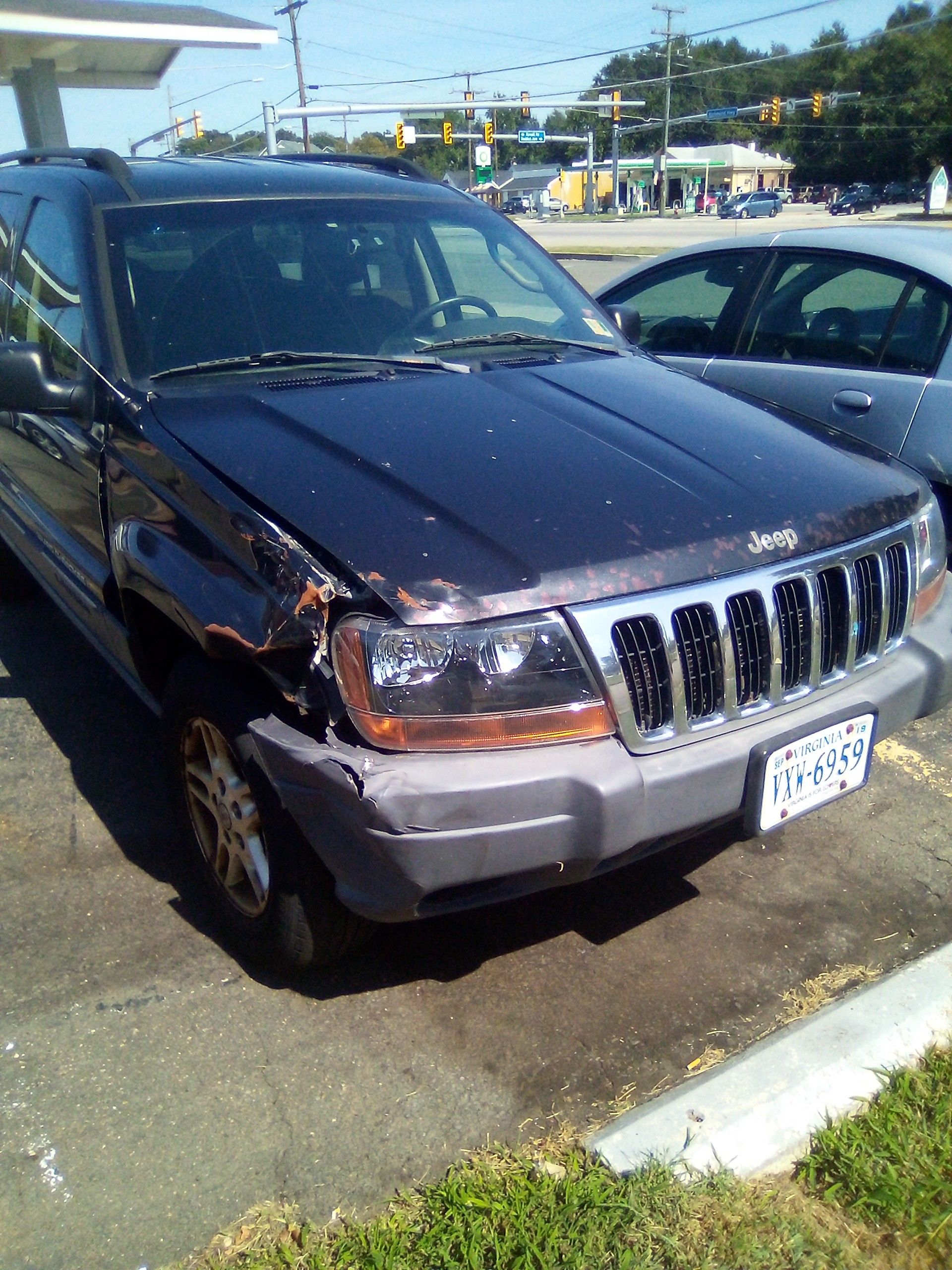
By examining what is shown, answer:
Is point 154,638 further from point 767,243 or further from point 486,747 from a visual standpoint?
point 767,243

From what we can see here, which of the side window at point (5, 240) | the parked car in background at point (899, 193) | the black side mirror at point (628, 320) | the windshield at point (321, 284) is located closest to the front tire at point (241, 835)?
the windshield at point (321, 284)

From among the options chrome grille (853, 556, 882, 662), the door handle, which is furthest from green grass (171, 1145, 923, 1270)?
the door handle

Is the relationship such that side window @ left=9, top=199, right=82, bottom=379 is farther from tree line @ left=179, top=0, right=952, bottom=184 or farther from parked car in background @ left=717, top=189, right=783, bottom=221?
parked car in background @ left=717, top=189, right=783, bottom=221

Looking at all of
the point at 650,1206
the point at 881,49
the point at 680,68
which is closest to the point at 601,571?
→ the point at 650,1206

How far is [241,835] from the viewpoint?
8.62 ft

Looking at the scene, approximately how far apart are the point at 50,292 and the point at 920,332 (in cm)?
340

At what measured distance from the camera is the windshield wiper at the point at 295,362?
10.2ft

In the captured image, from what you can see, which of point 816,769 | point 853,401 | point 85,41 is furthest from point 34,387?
point 85,41

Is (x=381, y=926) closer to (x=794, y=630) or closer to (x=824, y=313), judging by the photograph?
(x=794, y=630)

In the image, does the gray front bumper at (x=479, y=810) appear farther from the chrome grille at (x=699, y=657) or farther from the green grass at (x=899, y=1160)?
the green grass at (x=899, y=1160)

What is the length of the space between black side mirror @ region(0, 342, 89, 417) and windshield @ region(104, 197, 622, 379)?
22cm

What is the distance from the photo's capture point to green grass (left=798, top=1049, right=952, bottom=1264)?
6.71 feet

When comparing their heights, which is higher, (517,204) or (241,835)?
(241,835)

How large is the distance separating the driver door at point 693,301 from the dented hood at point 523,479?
211 centimetres
